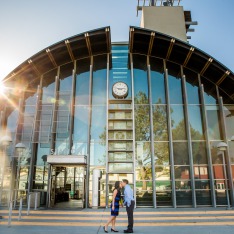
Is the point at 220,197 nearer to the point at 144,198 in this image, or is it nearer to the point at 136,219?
the point at 144,198

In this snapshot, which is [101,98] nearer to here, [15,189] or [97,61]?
[97,61]

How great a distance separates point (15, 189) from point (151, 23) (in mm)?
17653

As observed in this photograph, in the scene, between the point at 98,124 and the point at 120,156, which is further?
the point at 98,124

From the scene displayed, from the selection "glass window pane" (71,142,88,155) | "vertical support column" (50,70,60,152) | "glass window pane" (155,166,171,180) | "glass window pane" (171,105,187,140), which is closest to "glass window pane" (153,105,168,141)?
"glass window pane" (171,105,187,140)

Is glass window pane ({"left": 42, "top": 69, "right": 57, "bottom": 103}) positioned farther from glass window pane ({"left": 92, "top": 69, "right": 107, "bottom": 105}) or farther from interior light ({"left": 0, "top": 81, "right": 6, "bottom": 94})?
glass window pane ({"left": 92, "top": 69, "right": 107, "bottom": 105})

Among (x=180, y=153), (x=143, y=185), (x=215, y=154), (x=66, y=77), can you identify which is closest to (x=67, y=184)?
(x=143, y=185)

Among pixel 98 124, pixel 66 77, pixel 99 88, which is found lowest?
pixel 98 124

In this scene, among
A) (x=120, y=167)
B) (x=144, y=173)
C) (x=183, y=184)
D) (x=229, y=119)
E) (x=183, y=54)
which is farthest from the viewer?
(x=183, y=54)

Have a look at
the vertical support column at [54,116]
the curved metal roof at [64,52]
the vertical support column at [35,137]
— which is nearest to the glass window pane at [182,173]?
the vertical support column at [54,116]

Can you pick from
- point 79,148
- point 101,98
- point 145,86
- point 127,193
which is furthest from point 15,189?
point 145,86

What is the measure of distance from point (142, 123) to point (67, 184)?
6.52 metres

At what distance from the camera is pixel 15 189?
48.9 feet

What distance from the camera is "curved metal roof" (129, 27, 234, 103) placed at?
16391 mm

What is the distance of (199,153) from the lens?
15.6 meters
